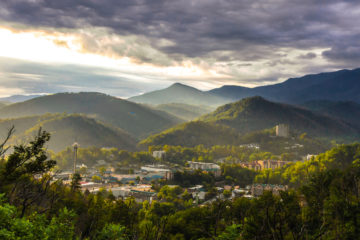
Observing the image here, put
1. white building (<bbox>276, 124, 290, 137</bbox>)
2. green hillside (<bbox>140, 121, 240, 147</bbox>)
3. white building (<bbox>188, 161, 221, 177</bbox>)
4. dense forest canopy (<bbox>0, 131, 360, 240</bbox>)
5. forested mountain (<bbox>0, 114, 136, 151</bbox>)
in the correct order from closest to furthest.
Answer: dense forest canopy (<bbox>0, 131, 360, 240</bbox>) → white building (<bbox>188, 161, 221, 177</bbox>) → forested mountain (<bbox>0, 114, 136, 151</bbox>) → green hillside (<bbox>140, 121, 240, 147</bbox>) → white building (<bbox>276, 124, 290, 137</bbox>)

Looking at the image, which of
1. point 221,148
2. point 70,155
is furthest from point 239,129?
point 70,155

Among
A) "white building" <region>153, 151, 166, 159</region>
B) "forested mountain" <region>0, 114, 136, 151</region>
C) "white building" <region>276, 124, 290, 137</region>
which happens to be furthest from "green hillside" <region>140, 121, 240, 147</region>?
"white building" <region>153, 151, 166, 159</region>

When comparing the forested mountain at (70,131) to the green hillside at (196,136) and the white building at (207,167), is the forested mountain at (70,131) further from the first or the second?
the white building at (207,167)

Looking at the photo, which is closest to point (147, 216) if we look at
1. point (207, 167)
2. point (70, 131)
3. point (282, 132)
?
point (207, 167)

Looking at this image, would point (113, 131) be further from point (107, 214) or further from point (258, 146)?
point (107, 214)

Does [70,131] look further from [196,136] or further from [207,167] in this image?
[207,167]

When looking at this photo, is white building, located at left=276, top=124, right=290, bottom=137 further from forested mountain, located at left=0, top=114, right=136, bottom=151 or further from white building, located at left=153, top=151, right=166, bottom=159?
forested mountain, located at left=0, top=114, right=136, bottom=151
